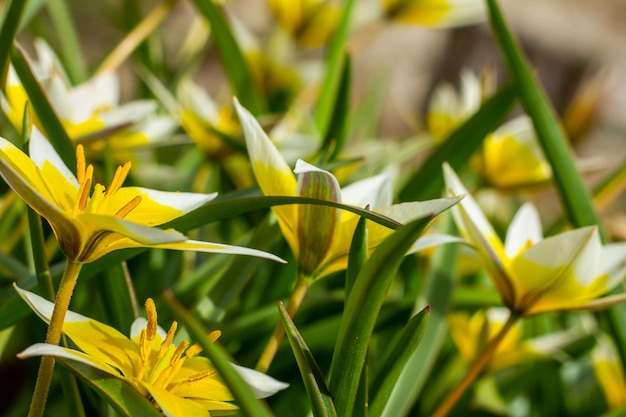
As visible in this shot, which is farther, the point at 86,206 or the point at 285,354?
the point at 285,354

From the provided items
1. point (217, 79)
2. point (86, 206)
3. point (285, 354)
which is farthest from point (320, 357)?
point (217, 79)

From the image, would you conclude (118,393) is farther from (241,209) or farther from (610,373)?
(610,373)

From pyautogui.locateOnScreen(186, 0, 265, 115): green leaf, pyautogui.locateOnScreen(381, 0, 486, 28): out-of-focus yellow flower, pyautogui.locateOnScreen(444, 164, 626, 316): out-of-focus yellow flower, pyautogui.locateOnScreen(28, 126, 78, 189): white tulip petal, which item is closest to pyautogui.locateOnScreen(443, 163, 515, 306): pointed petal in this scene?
pyautogui.locateOnScreen(444, 164, 626, 316): out-of-focus yellow flower

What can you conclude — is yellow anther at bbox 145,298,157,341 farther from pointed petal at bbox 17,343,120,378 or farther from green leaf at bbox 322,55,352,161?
green leaf at bbox 322,55,352,161

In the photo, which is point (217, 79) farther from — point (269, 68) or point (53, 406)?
point (53, 406)

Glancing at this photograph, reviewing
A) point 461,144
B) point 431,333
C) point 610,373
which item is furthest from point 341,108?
point 610,373

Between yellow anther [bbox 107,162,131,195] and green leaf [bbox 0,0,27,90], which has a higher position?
green leaf [bbox 0,0,27,90]
